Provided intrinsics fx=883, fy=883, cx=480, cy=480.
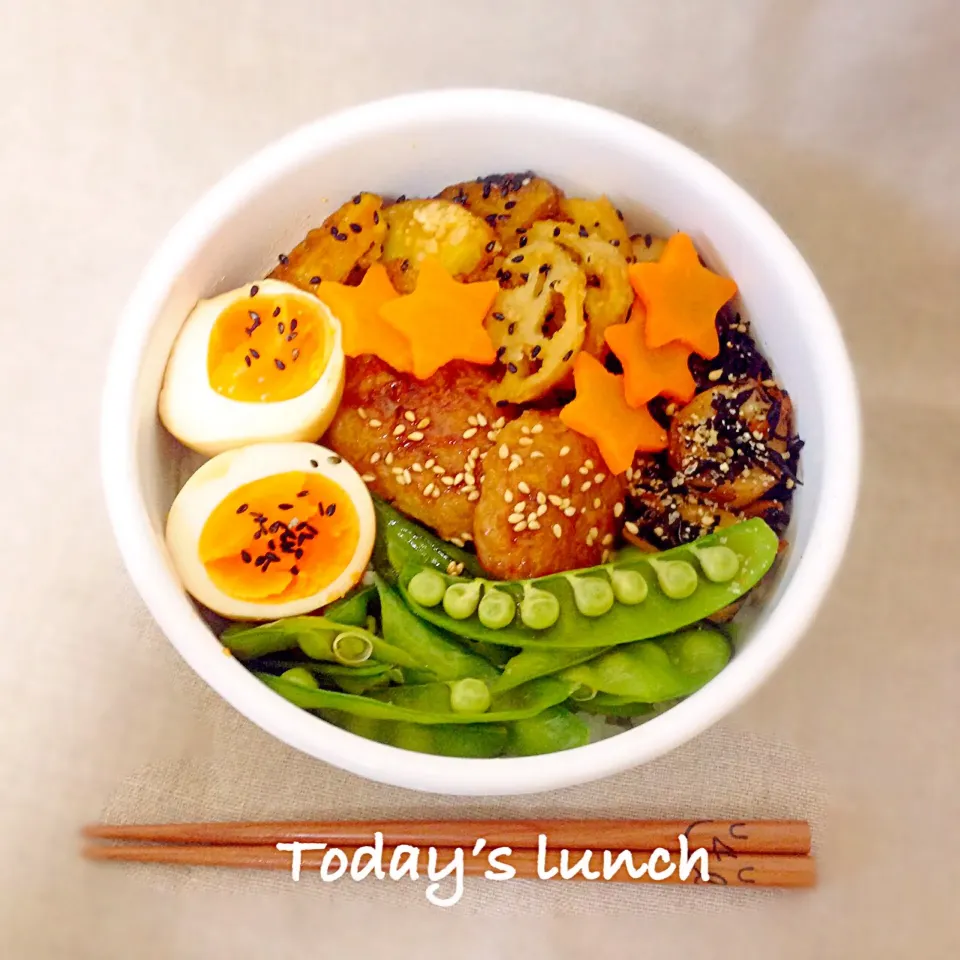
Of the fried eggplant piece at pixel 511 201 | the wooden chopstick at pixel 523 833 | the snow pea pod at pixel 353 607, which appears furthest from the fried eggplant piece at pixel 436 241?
the wooden chopstick at pixel 523 833

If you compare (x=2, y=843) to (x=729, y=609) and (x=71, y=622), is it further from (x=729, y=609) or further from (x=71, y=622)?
(x=729, y=609)

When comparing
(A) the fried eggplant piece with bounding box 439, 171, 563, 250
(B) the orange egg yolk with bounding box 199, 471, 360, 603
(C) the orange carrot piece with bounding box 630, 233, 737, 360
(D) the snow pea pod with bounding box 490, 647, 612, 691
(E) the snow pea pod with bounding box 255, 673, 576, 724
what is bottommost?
(E) the snow pea pod with bounding box 255, 673, 576, 724

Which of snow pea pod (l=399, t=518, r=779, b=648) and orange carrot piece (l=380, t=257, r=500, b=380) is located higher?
orange carrot piece (l=380, t=257, r=500, b=380)

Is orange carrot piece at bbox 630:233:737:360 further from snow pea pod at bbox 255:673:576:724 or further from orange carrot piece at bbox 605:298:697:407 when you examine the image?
snow pea pod at bbox 255:673:576:724

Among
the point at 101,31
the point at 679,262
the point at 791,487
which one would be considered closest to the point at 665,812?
the point at 791,487

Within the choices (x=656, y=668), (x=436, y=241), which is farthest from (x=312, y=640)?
(x=436, y=241)

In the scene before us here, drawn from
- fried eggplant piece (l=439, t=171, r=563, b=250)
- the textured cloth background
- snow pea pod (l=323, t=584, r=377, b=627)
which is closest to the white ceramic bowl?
fried eggplant piece (l=439, t=171, r=563, b=250)

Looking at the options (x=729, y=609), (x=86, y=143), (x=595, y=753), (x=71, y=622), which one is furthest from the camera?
(x=86, y=143)

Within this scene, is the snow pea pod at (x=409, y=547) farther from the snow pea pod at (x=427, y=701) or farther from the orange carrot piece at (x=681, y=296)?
the orange carrot piece at (x=681, y=296)
